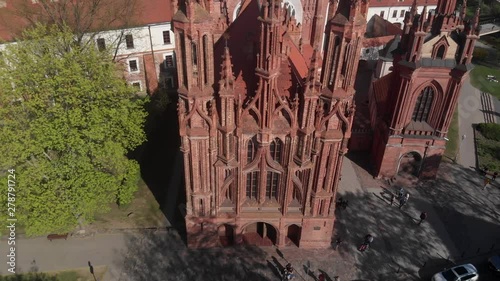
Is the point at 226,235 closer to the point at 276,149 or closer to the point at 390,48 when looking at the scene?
the point at 276,149

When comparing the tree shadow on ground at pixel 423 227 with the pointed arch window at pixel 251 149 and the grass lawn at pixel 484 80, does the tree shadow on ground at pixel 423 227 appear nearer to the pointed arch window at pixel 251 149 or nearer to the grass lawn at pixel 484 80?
the pointed arch window at pixel 251 149

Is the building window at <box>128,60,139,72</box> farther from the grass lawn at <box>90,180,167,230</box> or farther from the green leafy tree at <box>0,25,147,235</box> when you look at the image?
the grass lawn at <box>90,180,167,230</box>

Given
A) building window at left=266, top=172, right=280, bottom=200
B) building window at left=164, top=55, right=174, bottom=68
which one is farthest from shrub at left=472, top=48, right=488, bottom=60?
building window at left=266, top=172, right=280, bottom=200

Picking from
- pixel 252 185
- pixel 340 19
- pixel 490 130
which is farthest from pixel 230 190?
pixel 490 130

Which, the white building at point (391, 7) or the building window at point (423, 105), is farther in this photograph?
the white building at point (391, 7)

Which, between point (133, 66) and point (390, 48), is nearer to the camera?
point (133, 66)

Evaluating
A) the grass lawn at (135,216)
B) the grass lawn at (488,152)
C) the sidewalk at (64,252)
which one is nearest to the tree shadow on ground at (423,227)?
the grass lawn at (488,152)

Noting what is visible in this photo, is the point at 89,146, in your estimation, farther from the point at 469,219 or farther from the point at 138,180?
the point at 469,219
